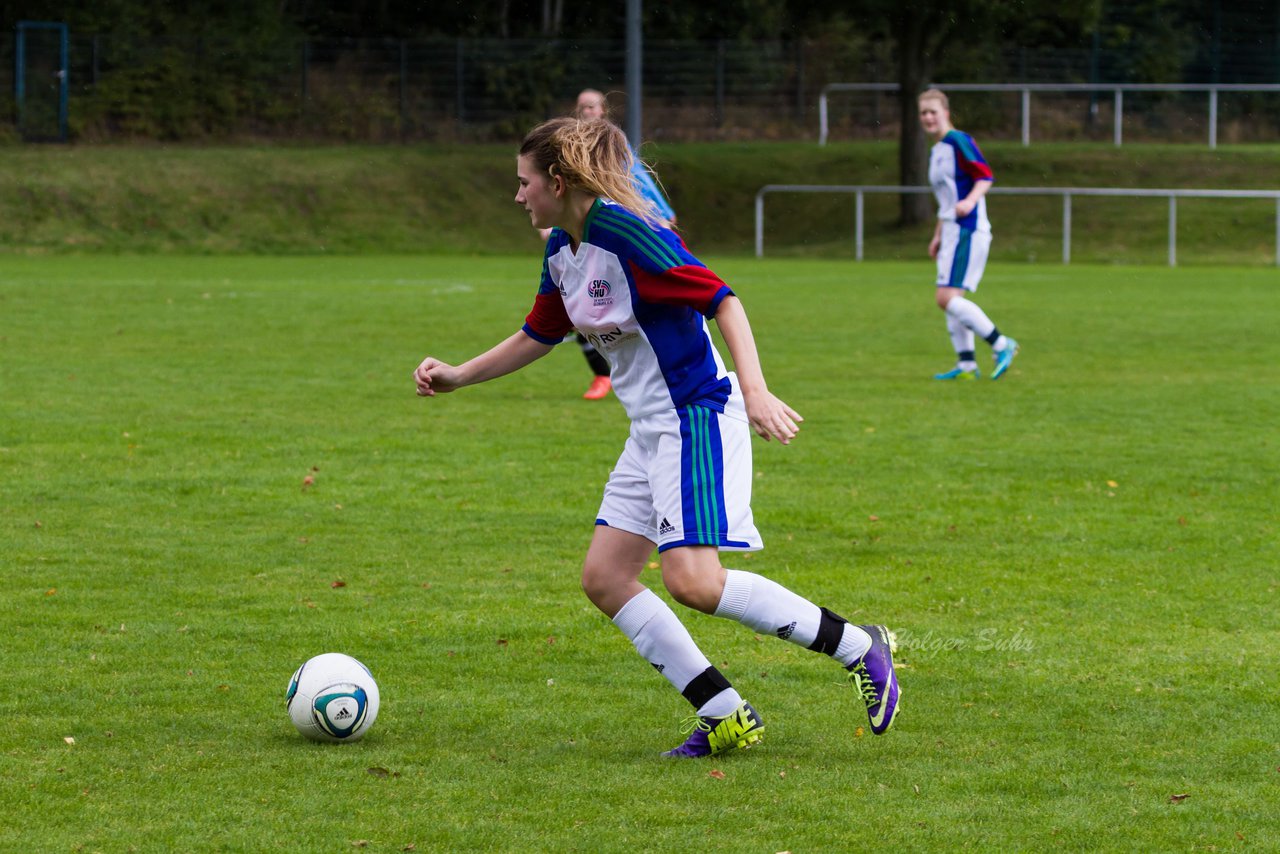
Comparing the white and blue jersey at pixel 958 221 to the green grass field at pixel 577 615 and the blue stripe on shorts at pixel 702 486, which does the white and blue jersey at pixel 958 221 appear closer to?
the green grass field at pixel 577 615

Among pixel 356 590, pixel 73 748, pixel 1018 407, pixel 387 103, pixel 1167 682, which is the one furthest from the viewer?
pixel 387 103

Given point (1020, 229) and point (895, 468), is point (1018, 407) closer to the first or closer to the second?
point (895, 468)

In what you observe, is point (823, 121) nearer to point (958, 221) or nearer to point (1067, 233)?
point (1067, 233)

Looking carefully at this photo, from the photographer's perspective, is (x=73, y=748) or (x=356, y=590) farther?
(x=356, y=590)

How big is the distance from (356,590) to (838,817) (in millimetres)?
2944

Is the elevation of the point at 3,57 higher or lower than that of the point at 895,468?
higher

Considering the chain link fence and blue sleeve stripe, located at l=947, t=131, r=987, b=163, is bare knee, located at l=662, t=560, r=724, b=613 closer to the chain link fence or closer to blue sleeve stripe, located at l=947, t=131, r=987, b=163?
blue sleeve stripe, located at l=947, t=131, r=987, b=163

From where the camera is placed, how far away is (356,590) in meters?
6.62

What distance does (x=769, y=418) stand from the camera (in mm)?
4328

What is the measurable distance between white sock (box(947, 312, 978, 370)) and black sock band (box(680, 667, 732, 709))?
9.54 metres

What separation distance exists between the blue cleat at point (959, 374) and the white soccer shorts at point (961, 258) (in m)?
0.66

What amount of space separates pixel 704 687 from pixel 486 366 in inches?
44.3

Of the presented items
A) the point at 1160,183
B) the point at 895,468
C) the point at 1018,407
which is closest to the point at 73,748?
the point at 895,468

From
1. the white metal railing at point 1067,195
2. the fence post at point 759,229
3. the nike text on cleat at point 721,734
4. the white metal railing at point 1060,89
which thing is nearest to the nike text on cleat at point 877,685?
the nike text on cleat at point 721,734
